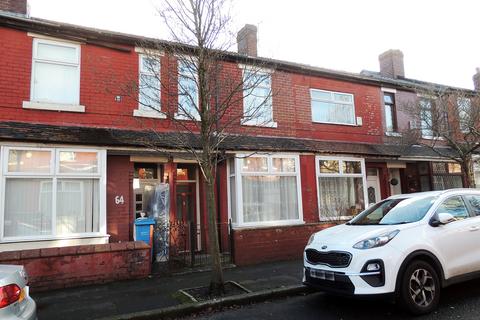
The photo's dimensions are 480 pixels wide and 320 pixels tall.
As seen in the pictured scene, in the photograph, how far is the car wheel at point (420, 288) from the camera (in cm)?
517

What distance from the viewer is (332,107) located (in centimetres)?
1325

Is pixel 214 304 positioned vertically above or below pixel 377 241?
below

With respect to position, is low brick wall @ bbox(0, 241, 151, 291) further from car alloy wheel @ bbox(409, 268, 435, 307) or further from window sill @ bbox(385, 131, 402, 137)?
window sill @ bbox(385, 131, 402, 137)

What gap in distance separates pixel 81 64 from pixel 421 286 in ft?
28.8

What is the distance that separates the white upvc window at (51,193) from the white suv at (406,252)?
540 cm

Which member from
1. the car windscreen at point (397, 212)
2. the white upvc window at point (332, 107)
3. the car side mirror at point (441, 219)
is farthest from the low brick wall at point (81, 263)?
the white upvc window at point (332, 107)

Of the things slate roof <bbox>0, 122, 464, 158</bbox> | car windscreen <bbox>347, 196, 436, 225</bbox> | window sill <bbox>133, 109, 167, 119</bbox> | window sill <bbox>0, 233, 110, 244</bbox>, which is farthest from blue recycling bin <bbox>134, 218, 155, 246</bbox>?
car windscreen <bbox>347, 196, 436, 225</bbox>

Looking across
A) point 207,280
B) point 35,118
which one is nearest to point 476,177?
point 207,280

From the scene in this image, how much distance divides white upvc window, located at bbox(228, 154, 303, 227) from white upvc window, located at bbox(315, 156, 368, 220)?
0.93m

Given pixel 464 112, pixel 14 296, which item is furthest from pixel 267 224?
pixel 14 296

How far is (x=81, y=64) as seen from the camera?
961 centimetres

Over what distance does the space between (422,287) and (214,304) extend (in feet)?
10.2

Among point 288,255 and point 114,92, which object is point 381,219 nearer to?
point 288,255

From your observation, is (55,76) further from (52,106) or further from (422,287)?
(422,287)
